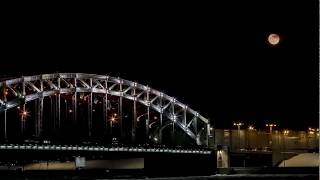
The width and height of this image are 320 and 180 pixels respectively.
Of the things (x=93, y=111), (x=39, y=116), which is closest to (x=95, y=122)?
(x=93, y=111)

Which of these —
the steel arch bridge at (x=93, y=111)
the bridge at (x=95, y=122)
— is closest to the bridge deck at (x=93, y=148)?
the bridge at (x=95, y=122)

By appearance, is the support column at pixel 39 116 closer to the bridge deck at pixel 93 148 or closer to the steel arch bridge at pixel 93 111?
the steel arch bridge at pixel 93 111

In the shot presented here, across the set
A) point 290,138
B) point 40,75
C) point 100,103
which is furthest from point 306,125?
point 40,75

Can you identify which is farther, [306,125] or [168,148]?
[306,125]

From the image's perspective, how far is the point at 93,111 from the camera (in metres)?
79.9

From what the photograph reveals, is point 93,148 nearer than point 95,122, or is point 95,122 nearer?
point 93,148

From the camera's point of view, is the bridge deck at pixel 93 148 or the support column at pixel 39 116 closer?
the bridge deck at pixel 93 148

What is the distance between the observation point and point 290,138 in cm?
9238

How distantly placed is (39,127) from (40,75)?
5292 mm

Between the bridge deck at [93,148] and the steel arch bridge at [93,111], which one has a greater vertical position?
the steel arch bridge at [93,111]

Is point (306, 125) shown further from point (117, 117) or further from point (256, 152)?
point (117, 117)

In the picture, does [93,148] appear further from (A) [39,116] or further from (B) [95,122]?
(B) [95,122]

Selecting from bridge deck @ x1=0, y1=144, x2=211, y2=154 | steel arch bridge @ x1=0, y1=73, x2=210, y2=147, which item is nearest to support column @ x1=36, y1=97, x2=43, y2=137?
steel arch bridge @ x1=0, y1=73, x2=210, y2=147

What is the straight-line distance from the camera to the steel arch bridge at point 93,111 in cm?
6569
